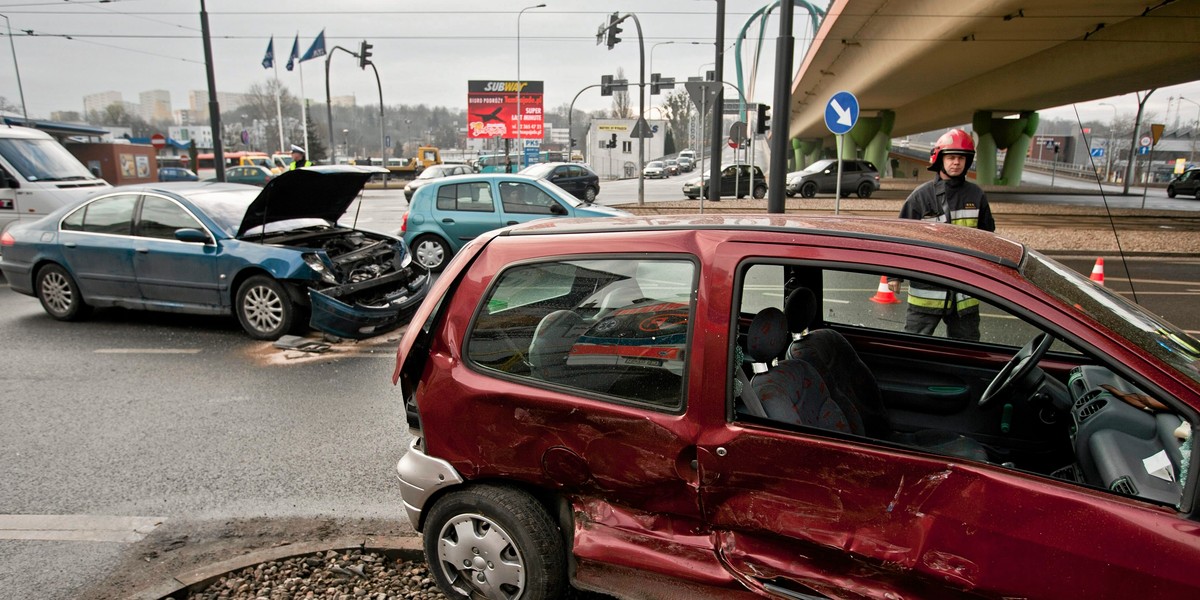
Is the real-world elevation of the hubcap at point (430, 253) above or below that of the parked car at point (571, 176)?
below

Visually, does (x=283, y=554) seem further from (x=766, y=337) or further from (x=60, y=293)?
(x=60, y=293)

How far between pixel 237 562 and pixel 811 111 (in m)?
47.4

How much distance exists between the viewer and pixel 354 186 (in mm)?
8000

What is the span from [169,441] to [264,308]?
254cm

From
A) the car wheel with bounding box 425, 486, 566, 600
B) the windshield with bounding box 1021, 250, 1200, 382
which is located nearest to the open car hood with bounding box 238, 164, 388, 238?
the car wheel with bounding box 425, 486, 566, 600

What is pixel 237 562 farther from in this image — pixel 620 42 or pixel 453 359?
pixel 620 42

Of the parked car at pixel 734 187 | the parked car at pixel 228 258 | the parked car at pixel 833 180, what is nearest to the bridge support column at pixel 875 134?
the parked car at pixel 833 180

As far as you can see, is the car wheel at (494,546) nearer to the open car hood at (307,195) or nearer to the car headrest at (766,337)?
the car headrest at (766,337)

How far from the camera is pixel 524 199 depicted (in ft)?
37.6

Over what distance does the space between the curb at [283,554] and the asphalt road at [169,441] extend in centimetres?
39

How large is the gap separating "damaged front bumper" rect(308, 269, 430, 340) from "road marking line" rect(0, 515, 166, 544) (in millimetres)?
3109

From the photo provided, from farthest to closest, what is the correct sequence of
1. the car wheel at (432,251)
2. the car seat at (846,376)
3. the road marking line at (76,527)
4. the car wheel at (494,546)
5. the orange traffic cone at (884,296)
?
the car wheel at (432,251) → the orange traffic cone at (884,296) → the road marking line at (76,527) → the car seat at (846,376) → the car wheel at (494,546)

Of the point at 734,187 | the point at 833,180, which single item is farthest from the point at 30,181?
the point at 833,180

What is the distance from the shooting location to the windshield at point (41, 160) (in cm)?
1151
